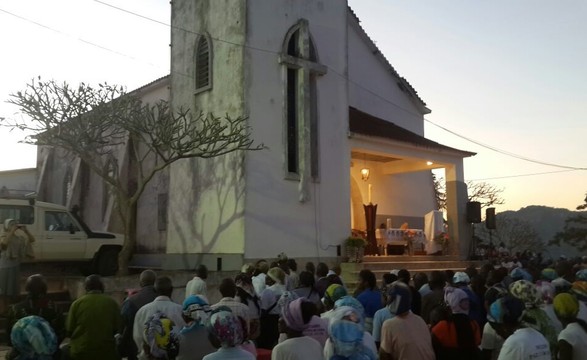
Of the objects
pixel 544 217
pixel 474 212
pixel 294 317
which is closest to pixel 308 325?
pixel 294 317

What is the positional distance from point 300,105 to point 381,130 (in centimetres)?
411

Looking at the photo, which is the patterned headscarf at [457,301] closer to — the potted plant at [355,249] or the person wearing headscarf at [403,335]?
the person wearing headscarf at [403,335]

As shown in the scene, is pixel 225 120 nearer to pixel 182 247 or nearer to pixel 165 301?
pixel 182 247

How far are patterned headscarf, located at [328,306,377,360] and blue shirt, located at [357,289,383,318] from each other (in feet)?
9.48

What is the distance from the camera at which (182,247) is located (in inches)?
688

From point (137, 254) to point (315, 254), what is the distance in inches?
288

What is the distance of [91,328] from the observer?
5625 millimetres

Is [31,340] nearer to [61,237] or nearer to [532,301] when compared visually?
[532,301]

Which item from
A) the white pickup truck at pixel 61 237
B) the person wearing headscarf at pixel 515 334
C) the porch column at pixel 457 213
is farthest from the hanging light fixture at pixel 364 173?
the person wearing headscarf at pixel 515 334

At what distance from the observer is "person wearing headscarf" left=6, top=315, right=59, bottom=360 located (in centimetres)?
405

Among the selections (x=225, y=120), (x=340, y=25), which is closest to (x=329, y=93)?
(x=340, y=25)

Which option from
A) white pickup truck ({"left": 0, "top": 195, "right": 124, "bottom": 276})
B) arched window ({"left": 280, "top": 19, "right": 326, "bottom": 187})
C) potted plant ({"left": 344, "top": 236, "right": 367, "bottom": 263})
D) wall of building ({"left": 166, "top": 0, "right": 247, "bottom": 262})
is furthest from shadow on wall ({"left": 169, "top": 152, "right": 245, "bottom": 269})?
potted plant ({"left": 344, "top": 236, "right": 367, "bottom": 263})

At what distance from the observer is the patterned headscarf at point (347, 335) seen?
155 inches

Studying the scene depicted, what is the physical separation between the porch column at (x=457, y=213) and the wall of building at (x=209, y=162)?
8733 millimetres
